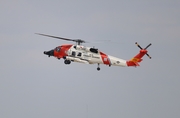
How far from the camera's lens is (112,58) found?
13050 centimetres

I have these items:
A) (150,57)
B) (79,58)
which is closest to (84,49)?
(79,58)

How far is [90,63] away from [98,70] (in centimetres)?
204

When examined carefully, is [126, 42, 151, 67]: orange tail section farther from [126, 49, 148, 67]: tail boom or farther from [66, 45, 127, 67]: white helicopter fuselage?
[66, 45, 127, 67]: white helicopter fuselage

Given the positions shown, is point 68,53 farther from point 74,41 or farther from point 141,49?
point 141,49

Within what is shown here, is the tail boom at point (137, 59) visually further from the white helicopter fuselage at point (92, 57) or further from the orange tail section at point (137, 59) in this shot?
the white helicopter fuselage at point (92, 57)

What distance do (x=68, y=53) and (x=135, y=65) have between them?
1121cm

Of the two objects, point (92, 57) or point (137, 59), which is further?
point (137, 59)

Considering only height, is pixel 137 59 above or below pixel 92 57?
below

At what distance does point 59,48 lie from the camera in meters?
134

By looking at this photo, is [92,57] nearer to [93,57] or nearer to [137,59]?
[93,57]

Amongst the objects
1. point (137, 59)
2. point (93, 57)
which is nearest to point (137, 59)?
point (137, 59)

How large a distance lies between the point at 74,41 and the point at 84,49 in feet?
13.9

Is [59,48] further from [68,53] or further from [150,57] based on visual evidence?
[150,57]

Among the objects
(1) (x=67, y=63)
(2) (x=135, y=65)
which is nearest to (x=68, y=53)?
(1) (x=67, y=63)
